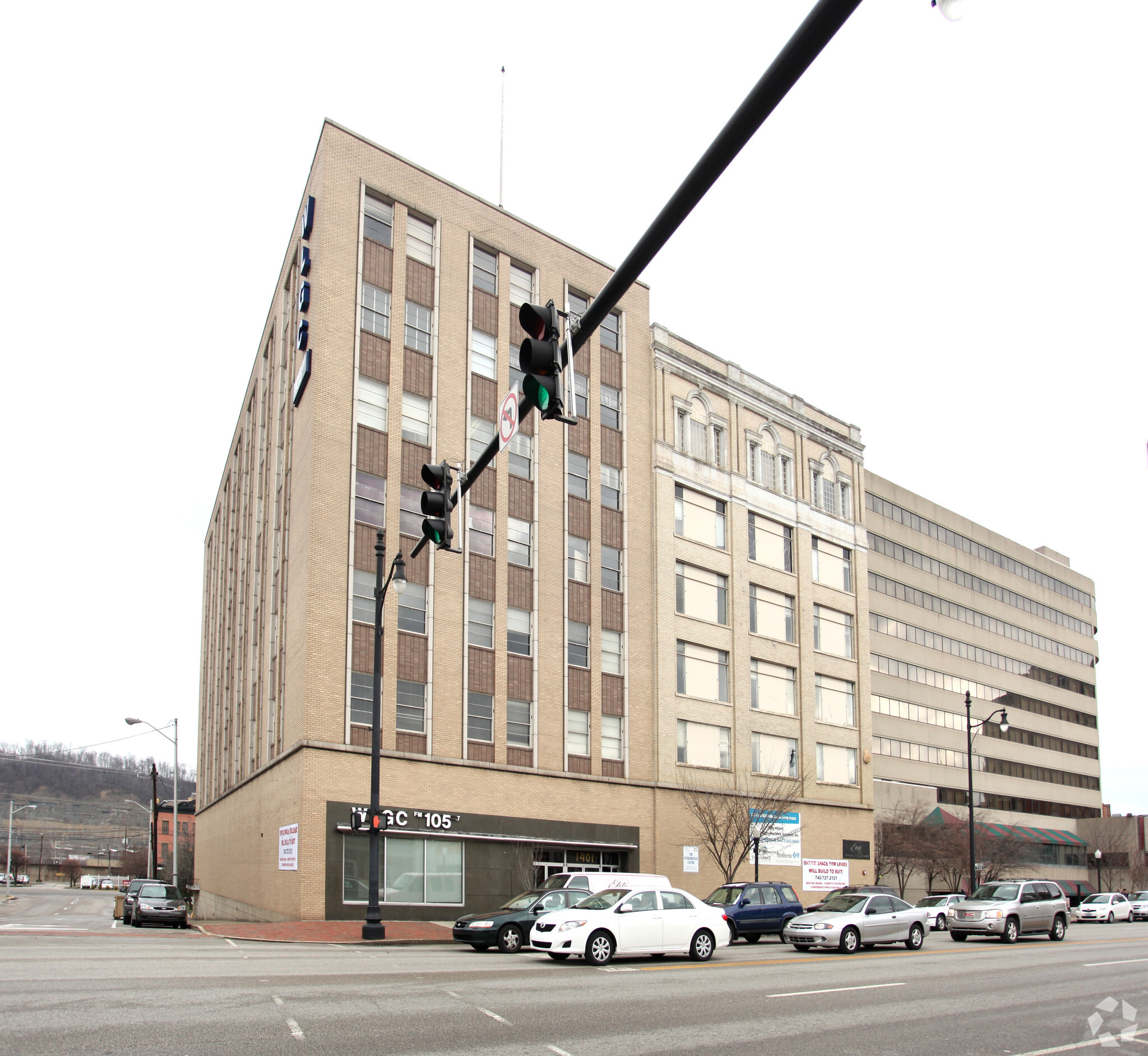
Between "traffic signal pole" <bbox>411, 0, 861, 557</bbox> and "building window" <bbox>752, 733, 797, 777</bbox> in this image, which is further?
"building window" <bbox>752, 733, 797, 777</bbox>

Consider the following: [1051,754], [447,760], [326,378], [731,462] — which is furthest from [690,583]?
[1051,754]

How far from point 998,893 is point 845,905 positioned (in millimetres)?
6725

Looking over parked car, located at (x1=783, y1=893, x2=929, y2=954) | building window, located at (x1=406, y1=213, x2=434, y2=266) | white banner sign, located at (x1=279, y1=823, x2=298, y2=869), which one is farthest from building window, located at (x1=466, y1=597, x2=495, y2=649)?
parked car, located at (x1=783, y1=893, x2=929, y2=954)

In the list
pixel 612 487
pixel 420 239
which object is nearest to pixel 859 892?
pixel 612 487

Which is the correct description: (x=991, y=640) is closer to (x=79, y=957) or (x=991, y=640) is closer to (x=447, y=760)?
(x=447, y=760)

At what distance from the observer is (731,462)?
48.5 metres

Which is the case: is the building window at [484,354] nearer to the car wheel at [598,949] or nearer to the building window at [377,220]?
the building window at [377,220]

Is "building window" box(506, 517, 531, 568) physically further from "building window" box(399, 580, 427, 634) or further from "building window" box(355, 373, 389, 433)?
"building window" box(355, 373, 389, 433)

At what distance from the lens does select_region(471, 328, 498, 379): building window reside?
39.9 meters

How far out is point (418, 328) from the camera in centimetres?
3853

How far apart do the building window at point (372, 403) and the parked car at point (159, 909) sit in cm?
1656

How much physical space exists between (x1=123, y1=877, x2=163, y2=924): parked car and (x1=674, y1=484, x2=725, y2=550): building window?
2381 centimetres

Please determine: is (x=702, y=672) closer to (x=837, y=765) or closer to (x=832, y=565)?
(x=837, y=765)

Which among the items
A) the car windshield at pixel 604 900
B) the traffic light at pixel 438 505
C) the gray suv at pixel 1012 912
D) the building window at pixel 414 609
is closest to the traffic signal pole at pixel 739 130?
the traffic light at pixel 438 505
